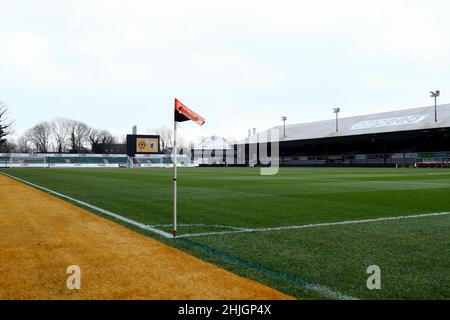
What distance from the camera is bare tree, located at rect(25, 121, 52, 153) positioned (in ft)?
389

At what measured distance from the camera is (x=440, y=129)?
49.9 m

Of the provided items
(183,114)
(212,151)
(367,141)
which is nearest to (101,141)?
(212,151)

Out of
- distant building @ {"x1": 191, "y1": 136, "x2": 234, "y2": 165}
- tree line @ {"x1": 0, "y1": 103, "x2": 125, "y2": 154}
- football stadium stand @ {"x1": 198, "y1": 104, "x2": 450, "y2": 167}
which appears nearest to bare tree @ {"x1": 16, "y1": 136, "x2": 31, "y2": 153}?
tree line @ {"x1": 0, "y1": 103, "x2": 125, "y2": 154}

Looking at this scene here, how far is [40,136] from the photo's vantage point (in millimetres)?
119188

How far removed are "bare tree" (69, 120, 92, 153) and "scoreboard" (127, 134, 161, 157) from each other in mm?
46787

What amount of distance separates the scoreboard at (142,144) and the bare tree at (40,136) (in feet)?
168

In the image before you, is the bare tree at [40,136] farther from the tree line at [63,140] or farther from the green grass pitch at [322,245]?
the green grass pitch at [322,245]

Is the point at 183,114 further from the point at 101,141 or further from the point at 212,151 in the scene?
the point at 101,141

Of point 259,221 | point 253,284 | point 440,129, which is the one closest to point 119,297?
point 253,284

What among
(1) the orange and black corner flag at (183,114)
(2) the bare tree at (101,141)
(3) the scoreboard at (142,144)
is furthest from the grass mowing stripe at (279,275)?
(2) the bare tree at (101,141)

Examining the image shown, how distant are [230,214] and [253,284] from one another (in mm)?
5139

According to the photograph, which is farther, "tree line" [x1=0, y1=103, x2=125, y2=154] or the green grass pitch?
"tree line" [x1=0, y1=103, x2=125, y2=154]

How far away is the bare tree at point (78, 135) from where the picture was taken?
397ft

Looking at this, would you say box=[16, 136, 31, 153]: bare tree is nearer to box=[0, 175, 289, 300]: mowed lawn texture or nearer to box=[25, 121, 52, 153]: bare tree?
box=[25, 121, 52, 153]: bare tree
